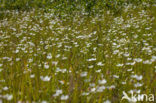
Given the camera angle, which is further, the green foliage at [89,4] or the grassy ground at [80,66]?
the green foliage at [89,4]

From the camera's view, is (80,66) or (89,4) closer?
(80,66)

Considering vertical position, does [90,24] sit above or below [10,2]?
below

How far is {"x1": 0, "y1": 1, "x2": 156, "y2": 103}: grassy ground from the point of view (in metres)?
2.50

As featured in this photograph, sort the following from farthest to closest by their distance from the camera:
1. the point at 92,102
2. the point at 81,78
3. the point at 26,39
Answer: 1. the point at 26,39
2. the point at 81,78
3. the point at 92,102

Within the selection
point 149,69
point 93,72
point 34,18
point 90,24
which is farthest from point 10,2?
point 149,69

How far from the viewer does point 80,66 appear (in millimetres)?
3518

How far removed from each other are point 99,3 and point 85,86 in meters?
5.36

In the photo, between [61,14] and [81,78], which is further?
[61,14]

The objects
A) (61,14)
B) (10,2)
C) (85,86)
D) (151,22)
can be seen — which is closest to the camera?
(85,86)

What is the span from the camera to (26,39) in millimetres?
4906

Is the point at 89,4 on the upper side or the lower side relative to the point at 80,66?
upper

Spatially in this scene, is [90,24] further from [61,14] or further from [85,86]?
[85,86]

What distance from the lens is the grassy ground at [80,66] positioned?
250 centimetres

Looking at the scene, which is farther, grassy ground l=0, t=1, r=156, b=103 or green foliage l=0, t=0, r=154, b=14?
green foliage l=0, t=0, r=154, b=14
